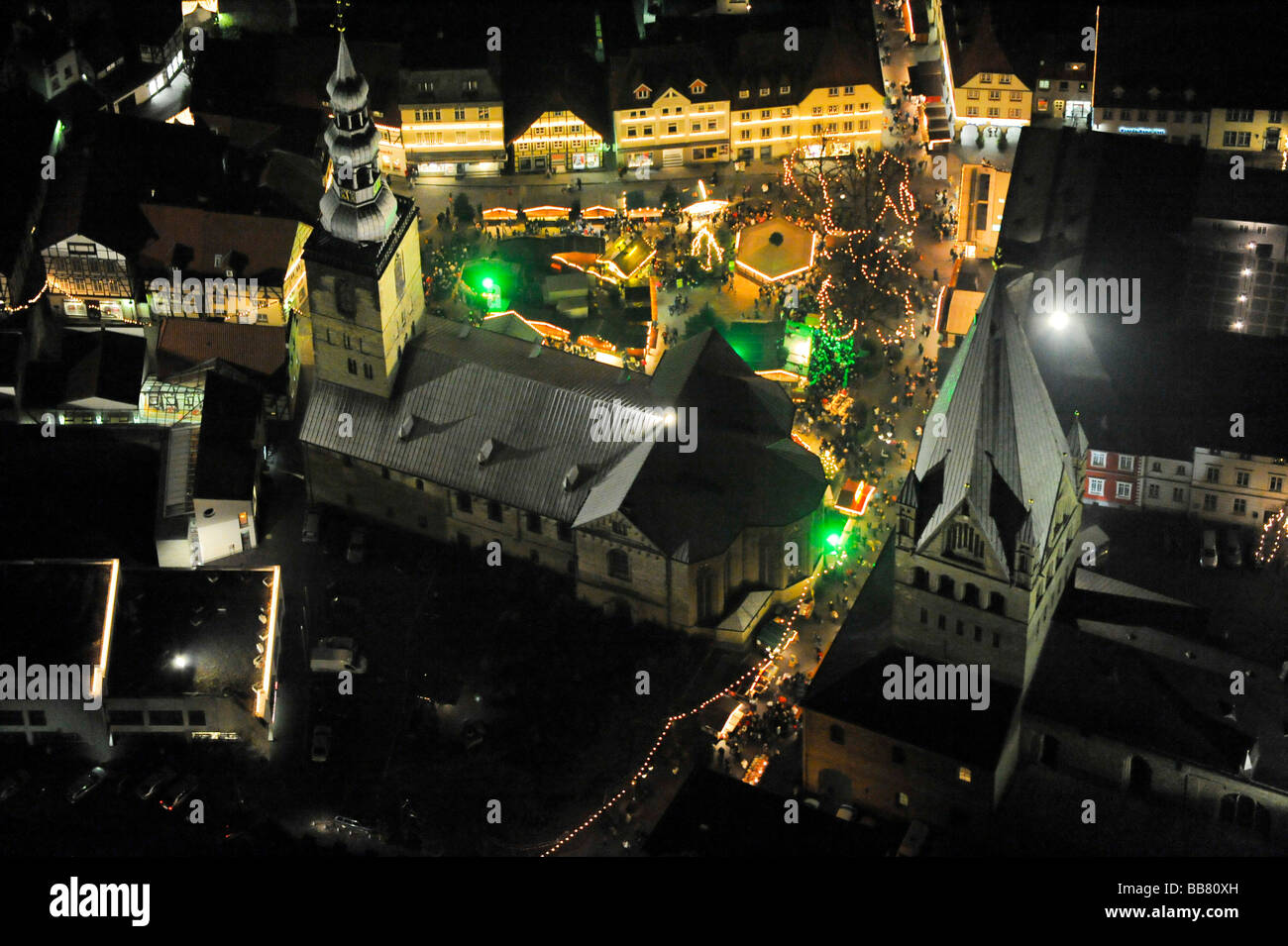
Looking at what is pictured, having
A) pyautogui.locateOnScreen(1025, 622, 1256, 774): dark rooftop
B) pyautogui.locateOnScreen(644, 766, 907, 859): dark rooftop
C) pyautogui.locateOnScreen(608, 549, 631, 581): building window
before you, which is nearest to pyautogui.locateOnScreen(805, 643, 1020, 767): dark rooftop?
pyautogui.locateOnScreen(1025, 622, 1256, 774): dark rooftop

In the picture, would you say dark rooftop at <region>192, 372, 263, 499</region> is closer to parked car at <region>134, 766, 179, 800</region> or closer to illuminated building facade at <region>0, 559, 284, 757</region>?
illuminated building facade at <region>0, 559, 284, 757</region>

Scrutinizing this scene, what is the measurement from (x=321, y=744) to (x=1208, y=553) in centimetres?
5514

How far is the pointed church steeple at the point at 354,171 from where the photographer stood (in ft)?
435

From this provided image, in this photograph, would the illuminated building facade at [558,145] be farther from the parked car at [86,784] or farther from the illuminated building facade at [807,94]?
the parked car at [86,784]

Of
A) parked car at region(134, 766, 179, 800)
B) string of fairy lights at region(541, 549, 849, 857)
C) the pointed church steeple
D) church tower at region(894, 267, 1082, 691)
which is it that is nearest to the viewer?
church tower at region(894, 267, 1082, 691)

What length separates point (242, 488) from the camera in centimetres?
14038

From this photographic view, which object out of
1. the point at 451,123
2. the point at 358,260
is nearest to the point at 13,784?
the point at 358,260

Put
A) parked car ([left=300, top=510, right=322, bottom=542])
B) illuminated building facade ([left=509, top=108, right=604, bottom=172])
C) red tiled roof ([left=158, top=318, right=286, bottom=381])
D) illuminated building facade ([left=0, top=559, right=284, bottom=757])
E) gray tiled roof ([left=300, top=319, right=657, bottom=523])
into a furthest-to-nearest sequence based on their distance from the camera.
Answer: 1. illuminated building facade ([left=509, top=108, right=604, bottom=172])
2. red tiled roof ([left=158, top=318, right=286, bottom=381])
3. parked car ([left=300, top=510, right=322, bottom=542])
4. gray tiled roof ([left=300, top=319, right=657, bottom=523])
5. illuminated building facade ([left=0, top=559, right=284, bottom=757])

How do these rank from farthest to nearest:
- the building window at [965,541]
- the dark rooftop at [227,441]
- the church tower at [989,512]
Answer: the dark rooftop at [227,441] → the building window at [965,541] → the church tower at [989,512]

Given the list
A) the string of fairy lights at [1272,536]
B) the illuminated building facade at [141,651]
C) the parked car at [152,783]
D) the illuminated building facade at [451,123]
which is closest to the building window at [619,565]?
the illuminated building facade at [141,651]

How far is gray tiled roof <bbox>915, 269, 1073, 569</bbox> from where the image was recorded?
4400 inches

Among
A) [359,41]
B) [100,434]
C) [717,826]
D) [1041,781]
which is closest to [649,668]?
[717,826]

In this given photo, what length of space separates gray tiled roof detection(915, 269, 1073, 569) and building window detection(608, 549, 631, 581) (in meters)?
22.9

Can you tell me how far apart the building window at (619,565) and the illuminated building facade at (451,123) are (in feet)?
183
